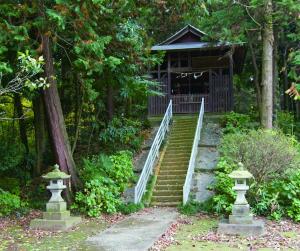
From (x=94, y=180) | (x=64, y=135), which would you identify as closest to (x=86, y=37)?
(x=64, y=135)

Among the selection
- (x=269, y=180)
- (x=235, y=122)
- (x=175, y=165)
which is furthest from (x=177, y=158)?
(x=269, y=180)

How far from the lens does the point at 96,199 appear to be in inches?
504

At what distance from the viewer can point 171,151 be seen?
1775 centimetres

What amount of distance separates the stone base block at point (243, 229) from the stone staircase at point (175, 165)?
12.6 feet

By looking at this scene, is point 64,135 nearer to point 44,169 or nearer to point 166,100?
point 44,169

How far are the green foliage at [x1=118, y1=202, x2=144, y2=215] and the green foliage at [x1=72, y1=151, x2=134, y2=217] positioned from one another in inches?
6.0

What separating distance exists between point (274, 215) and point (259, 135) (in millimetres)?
2394

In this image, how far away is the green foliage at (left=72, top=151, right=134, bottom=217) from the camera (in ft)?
41.5

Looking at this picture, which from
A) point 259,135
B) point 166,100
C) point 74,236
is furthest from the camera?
point 166,100

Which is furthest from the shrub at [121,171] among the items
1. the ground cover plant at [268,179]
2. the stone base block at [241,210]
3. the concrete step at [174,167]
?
the stone base block at [241,210]

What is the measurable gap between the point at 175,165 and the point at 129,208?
3953 millimetres

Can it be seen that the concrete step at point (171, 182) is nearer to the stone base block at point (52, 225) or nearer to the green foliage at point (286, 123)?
the stone base block at point (52, 225)

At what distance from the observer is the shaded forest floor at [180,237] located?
873cm

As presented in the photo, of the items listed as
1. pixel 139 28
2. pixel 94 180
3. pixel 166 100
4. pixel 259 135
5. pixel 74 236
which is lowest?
pixel 74 236
